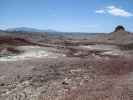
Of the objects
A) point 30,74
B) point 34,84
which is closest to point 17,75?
point 30,74

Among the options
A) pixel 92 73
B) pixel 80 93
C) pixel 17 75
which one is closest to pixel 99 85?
pixel 80 93

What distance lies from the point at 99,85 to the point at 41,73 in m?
3.91

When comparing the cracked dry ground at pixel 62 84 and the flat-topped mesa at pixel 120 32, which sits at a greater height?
the flat-topped mesa at pixel 120 32

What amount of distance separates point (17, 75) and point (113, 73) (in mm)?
5589

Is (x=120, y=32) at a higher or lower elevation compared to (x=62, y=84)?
higher

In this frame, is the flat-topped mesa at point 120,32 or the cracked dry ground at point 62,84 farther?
the flat-topped mesa at point 120,32

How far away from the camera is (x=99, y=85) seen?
891 centimetres

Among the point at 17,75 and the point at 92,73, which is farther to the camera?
the point at 92,73

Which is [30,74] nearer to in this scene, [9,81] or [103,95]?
[9,81]

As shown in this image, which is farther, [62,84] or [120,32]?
[120,32]

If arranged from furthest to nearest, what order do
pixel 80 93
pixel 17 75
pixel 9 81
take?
pixel 17 75 → pixel 9 81 → pixel 80 93

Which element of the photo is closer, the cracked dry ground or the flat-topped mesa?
the cracked dry ground

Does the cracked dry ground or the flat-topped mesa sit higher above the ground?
the flat-topped mesa

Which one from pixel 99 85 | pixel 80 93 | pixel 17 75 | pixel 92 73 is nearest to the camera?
pixel 80 93
